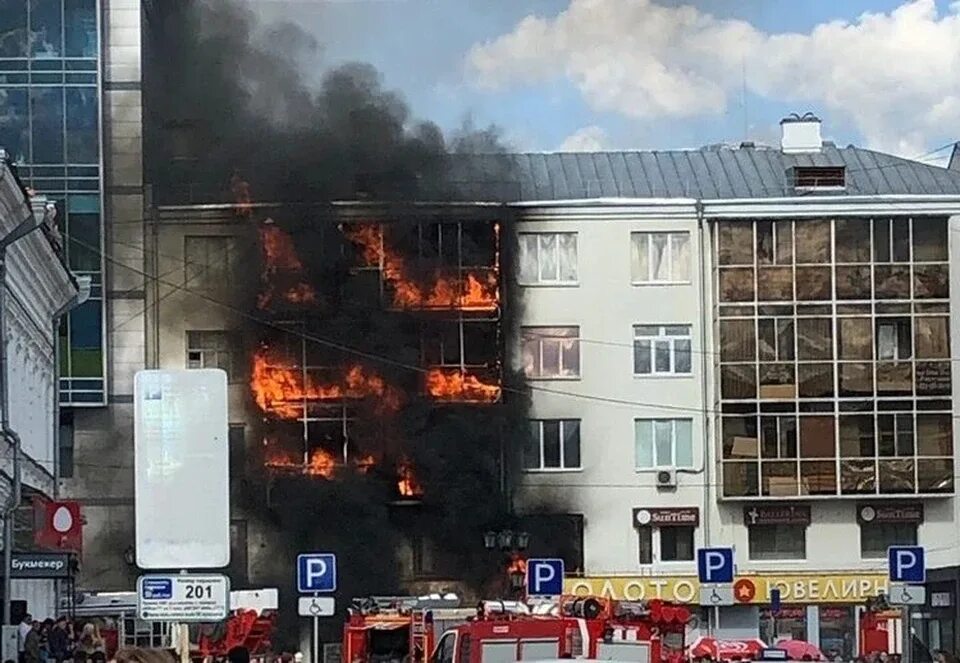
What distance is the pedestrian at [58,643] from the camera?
31.1m

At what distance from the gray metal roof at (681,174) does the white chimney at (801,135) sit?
0.45 m

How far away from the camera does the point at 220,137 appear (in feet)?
215

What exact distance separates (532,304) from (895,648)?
19582mm

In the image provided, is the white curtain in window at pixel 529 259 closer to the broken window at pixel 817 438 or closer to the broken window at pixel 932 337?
the broken window at pixel 817 438

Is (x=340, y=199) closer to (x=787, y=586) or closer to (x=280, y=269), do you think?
(x=280, y=269)

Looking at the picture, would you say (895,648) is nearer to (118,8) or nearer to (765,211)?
(765,211)

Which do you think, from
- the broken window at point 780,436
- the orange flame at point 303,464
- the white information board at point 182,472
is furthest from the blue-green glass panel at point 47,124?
the white information board at point 182,472

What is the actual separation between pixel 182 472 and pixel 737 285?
2019 inches

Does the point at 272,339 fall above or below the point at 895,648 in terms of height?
above

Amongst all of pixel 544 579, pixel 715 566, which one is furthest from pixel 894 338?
pixel 715 566

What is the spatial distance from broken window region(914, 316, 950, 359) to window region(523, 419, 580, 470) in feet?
33.8

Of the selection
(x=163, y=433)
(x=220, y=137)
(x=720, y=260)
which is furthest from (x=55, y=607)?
(x=163, y=433)

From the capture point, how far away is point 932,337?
65.4 metres

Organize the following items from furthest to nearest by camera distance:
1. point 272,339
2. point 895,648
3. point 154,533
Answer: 1. point 272,339
2. point 895,648
3. point 154,533
